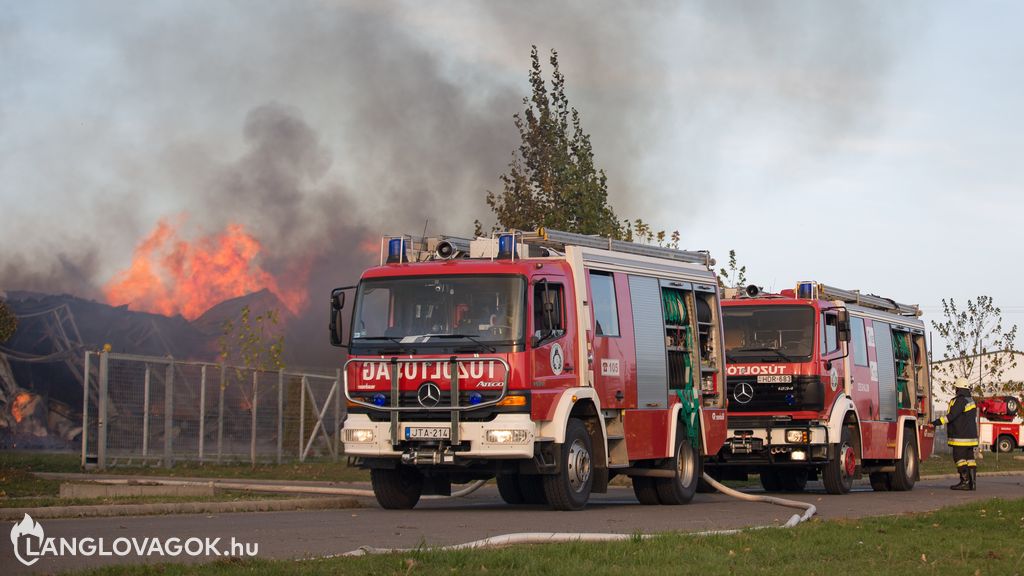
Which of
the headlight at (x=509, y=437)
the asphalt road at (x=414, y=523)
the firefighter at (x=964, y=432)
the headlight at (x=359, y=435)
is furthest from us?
the firefighter at (x=964, y=432)

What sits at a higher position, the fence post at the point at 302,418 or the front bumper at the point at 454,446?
the fence post at the point at 302,418

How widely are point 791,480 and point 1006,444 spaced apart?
141 feet

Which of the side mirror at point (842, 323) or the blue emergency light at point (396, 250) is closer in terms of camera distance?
the blue emergency light at point (396, 250)

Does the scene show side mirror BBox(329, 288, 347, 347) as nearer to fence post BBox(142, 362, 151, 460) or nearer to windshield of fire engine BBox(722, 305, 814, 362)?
windshield of fire engine BBox(722, 305, 814, 362)

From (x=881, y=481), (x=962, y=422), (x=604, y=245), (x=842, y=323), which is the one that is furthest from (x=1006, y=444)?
(x=604, y=245)

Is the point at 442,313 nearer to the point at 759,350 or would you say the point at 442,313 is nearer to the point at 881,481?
the point at 759,350

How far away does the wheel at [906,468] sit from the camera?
2680cm

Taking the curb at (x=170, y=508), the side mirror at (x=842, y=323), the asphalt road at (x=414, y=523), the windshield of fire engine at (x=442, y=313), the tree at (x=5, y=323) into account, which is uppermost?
the tree at (x=5, y=323)

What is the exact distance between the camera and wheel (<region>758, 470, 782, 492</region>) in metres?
26.5

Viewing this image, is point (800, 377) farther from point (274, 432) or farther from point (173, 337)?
point (173, 337)

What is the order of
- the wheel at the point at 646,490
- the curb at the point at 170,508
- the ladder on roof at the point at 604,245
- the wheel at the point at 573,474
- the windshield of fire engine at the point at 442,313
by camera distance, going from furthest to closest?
the wheel at the point at 646,490
the ladder on roof at the point at 604,245
the wheel at the point at 573,474
the windshield of fire engine at the point at 442,313
the curb at the point at 170,508

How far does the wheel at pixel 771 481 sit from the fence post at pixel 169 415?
11.0 metres

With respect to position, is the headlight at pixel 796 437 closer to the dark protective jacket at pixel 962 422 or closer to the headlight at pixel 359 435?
the dark protective jacket at pixel 962 422

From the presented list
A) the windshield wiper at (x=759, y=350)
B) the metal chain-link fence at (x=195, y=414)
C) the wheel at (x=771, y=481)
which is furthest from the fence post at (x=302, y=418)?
the windshield wiper at (x=759, y=350)
